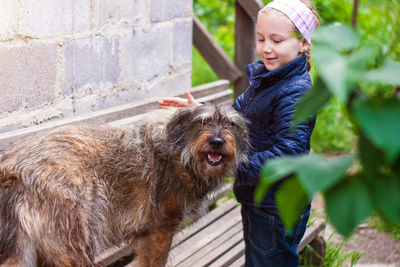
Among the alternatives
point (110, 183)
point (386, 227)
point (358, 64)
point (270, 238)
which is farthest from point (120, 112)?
point (386, 227)

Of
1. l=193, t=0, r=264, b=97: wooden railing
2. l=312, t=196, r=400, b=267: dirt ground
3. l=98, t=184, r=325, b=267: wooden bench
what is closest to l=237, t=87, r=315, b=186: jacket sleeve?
l=98, t=184, r=325, b=267: wooden bench

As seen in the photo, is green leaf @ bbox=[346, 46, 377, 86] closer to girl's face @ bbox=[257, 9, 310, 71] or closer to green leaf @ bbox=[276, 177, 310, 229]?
green leaf @ bbox=[276, 177, 310, 229]

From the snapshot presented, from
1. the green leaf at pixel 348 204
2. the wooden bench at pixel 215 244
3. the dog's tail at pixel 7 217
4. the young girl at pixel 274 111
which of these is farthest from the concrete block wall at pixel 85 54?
the green leaf at pixel 348 204

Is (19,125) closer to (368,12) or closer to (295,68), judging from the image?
(295,68)

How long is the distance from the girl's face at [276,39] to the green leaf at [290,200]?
2.07 meters

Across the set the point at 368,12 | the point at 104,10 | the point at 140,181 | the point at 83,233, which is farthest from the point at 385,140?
the point at 368,12

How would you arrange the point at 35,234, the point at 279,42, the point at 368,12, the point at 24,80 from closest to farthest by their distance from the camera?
1. the point at 35,234
2. the point at 279,42
3. the point at 24,80
4. the point at 368,12

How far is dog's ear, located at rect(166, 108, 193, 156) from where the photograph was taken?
2.84 metres

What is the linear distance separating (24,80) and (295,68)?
1.78 metres

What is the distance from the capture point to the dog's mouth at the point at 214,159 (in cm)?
279

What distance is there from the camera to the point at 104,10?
3830mm

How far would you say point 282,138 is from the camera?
9.32ft

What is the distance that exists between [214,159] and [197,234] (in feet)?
4.57

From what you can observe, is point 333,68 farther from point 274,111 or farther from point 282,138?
point 274,111
